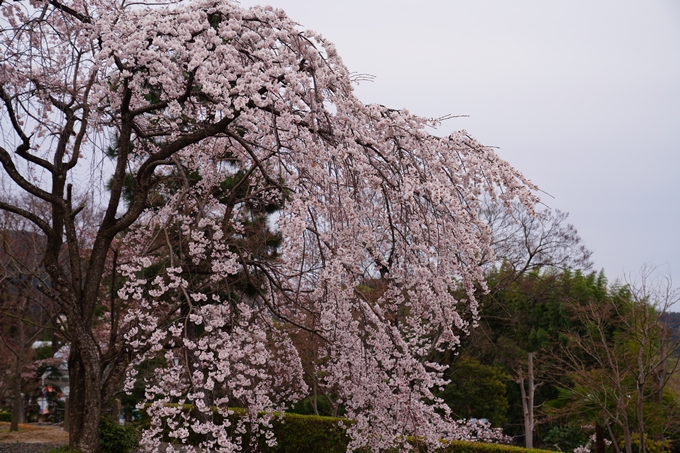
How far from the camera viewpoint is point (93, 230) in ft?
44.3

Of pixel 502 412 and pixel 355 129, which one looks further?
pixel 502 412

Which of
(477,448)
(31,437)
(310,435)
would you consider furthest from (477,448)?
(31,437)

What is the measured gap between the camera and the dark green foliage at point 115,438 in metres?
7.39

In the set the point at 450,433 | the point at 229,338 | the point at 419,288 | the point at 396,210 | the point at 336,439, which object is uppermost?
the point at 396,210

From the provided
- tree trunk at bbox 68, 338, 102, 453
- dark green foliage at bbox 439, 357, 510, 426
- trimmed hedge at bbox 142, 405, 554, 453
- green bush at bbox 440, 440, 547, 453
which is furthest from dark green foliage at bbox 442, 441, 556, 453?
tree trunk at bbox 68, 338, 102, 453

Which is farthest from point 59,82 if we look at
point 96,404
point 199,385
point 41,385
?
point 41,385

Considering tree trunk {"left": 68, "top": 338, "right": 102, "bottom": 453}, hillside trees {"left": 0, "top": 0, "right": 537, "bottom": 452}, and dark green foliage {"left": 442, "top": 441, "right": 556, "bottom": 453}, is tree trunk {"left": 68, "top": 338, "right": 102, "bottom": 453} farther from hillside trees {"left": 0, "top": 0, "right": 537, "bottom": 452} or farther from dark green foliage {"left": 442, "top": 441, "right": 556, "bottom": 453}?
dark green foliage {"left": 442, "top": 441, "right": 556, "bottom": 453}

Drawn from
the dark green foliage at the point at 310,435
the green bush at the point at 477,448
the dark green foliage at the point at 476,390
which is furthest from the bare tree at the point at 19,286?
the dark green foliage at the point at 476,390

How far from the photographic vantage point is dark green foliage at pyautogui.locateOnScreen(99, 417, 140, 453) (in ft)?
24.2

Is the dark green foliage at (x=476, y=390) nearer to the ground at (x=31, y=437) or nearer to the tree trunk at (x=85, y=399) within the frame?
the ground at (x=31, y=437)

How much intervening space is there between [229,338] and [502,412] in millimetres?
10131

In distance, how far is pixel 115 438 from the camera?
294 inches

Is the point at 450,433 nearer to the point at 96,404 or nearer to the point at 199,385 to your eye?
the point at 199,385

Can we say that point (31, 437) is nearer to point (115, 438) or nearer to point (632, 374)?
point (115, 438)
